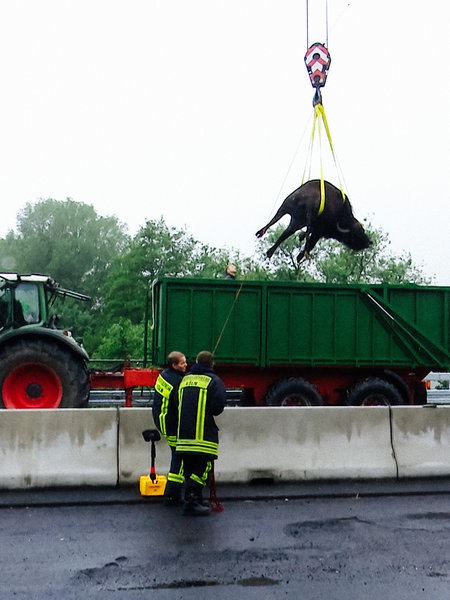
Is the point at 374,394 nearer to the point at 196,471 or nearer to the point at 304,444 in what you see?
the point at 304,444

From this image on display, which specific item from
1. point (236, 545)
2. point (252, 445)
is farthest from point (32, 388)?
point (236, 545)

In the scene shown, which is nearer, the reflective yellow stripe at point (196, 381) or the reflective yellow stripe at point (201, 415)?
the reflective yellow stripe at point (201, 415)

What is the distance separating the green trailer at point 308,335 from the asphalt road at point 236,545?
5.87 metres

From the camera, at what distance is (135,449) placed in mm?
8891

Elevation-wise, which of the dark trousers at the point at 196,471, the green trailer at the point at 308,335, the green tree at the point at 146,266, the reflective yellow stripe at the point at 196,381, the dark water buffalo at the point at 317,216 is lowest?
the dark trousers at the point at 196,471

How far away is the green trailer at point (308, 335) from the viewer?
1459 cm

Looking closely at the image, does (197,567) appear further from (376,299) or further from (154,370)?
(376,299)

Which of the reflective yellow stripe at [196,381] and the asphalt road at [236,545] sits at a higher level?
the reflective yellow stripe at [196,381]

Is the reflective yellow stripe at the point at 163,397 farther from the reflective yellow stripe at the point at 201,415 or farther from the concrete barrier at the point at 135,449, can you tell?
the concrete barrier at the point at 135,449

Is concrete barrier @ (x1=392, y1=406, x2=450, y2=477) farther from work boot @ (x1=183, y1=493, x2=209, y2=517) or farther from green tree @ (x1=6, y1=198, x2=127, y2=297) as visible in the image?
green tree @ (x1=6, y1=198, x2=127, y2=297)

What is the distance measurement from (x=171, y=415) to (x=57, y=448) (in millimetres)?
1355

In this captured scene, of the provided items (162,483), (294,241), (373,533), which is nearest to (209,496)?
(162,483)

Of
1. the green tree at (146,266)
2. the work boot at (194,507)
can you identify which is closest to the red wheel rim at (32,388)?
the work boot at (194,507)

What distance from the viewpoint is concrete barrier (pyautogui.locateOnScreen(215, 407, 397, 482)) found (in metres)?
9.06
